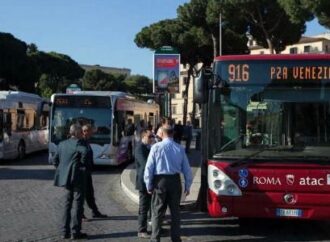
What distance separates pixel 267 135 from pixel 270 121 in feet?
0.68

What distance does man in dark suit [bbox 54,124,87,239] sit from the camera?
8.68 metres

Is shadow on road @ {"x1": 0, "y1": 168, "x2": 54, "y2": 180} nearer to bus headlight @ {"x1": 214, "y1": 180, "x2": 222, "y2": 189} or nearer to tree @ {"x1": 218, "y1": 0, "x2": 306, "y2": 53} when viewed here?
bus headlight @ {"x1": 214, "y1": 180, "x2": 222, "y2": 189}

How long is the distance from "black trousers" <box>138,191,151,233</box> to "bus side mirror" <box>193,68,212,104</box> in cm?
156

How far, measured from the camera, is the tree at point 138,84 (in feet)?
361

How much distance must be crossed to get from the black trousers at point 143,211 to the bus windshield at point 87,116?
10.3m

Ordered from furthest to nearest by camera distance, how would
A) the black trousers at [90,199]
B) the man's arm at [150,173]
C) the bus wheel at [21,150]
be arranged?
the bus wheel at [21,150] → the black trousers at [90,199] → the man's arm at [150,173]

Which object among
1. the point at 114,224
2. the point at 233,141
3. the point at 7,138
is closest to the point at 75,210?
the point at 114,224

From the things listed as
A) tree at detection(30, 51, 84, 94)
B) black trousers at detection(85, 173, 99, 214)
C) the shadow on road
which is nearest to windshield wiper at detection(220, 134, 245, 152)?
black trousers at detection(85, 173, 99, 214)

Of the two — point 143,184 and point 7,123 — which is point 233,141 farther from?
point 7,123

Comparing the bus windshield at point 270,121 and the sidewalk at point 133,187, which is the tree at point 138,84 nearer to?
the sidewalk at point 133,187

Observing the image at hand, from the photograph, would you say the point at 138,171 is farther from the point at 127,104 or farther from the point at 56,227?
the point at 127,104

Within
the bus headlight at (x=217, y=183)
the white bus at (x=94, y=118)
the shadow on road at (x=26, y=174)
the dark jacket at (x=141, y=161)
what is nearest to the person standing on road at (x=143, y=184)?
the dark jacket at (x=141, y=161)

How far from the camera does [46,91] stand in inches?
2537

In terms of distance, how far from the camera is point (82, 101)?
19297mm
